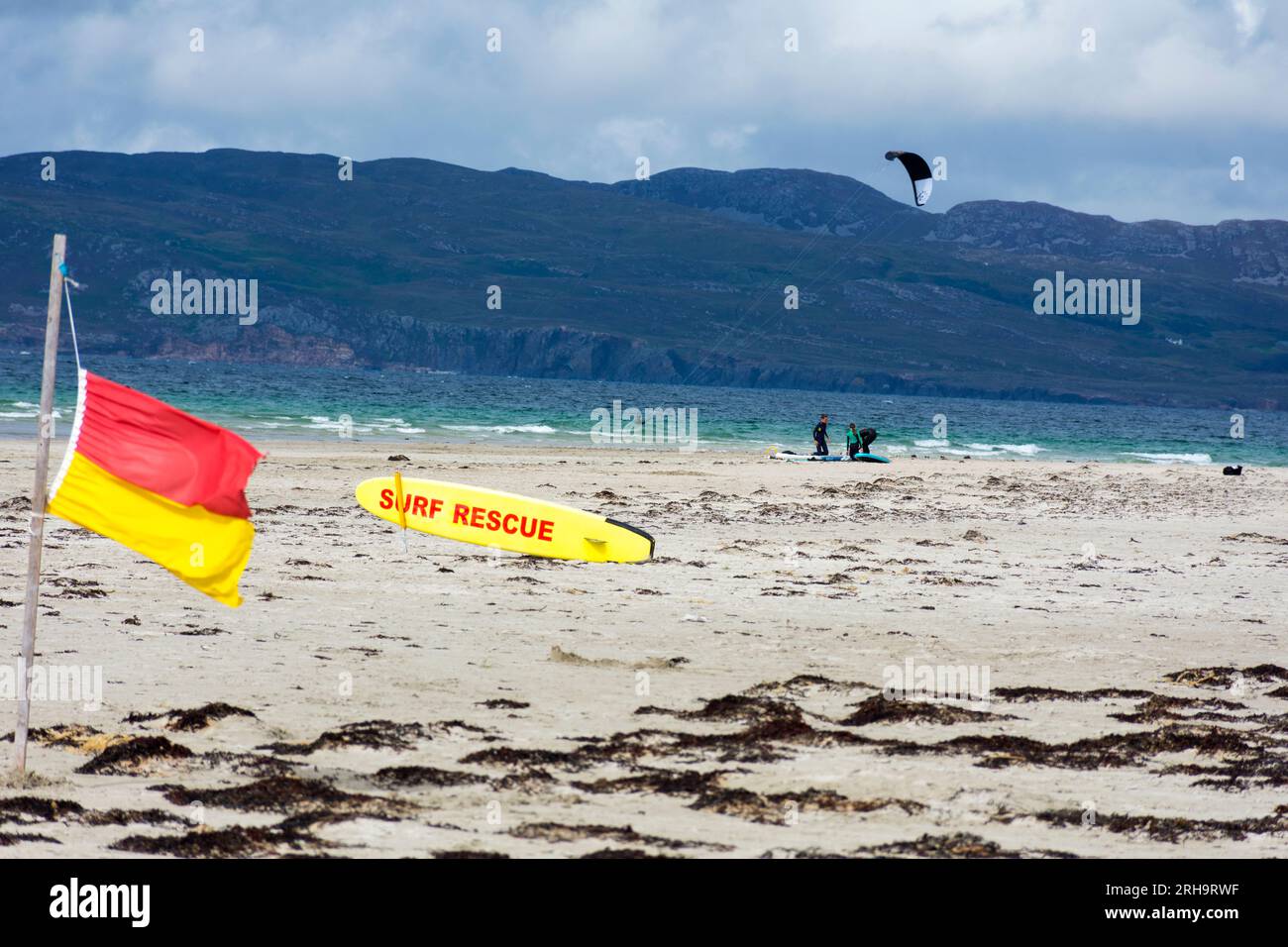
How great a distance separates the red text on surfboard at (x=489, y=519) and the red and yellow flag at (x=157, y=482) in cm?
997

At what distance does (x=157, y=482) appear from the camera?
885 cm

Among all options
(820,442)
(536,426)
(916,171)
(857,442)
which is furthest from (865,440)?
(536,426)

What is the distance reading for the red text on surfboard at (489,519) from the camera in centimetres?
1908

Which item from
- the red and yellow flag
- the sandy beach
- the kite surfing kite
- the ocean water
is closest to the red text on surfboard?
the sandy beach

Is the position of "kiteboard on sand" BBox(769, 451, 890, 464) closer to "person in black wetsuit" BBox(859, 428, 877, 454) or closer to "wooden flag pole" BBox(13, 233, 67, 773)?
"person in black wetsuit" BBox(859, 428, 877, 454)

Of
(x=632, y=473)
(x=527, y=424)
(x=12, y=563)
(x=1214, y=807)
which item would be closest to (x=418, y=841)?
(x=1214, y=807)

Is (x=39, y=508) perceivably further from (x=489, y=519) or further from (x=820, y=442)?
(x=820, y=442)

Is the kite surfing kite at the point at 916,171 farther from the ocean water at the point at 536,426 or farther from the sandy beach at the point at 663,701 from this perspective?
the ocean water at the point at 536,426

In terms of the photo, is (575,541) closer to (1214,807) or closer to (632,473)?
(1214,807)

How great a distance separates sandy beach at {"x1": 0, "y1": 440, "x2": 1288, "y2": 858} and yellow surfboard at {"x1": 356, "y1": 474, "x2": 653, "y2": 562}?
1.03 feet

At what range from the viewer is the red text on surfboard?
19078mm

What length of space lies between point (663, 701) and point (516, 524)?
8.03 meters

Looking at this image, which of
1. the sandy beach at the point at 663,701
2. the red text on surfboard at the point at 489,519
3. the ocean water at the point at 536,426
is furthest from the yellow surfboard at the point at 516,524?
the ocean water at the point at 536,426
